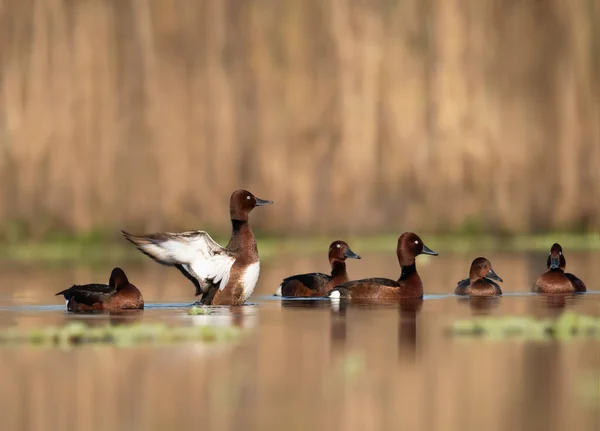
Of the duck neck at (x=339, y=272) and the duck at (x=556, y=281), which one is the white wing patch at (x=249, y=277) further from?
the duck at (x=556, y=281)

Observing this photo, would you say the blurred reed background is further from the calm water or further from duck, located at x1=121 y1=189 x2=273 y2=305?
the calm water

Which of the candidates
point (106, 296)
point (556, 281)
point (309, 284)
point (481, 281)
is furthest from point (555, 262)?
point (106, 296)

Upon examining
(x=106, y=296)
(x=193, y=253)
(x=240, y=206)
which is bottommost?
(x=106, y=296)

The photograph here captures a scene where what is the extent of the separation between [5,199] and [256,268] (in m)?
17.3

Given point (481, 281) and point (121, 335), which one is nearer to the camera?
point (121, 335)

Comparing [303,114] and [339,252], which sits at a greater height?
[303,114]

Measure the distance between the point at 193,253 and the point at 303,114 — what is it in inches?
802

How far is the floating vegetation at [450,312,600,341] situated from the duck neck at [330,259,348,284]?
4.84m

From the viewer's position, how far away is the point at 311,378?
32.0 ft

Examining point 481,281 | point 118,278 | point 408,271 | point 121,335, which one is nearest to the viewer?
point 121,335

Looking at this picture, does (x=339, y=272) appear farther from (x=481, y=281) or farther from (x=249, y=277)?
(x=249, y=277)

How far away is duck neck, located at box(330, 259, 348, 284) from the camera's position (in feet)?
58.6

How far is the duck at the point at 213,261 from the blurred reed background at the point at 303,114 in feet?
50.0

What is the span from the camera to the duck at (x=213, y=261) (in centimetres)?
1513
